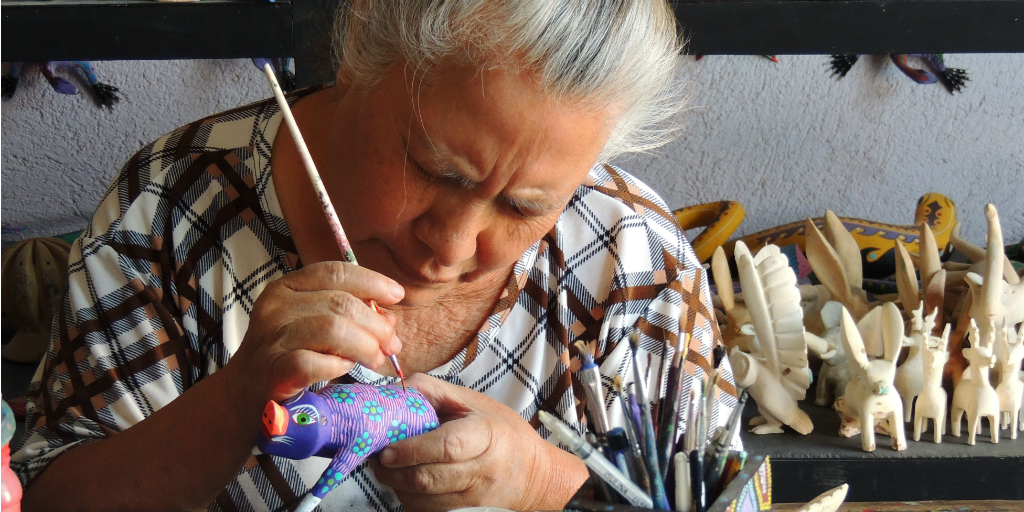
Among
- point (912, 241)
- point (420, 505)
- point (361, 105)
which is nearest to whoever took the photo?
point (420, 505)

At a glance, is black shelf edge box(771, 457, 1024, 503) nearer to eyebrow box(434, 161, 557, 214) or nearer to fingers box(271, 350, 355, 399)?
eyebrow box(434, 161, 557, 214)

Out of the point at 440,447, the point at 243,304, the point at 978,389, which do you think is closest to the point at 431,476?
the point at 440,447

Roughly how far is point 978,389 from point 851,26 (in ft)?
2.54

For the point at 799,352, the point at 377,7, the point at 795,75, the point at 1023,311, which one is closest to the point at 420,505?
the point at 377,7

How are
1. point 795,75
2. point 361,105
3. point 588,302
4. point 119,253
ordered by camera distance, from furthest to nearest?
point 795,75, point 588,302, point 119,253, point 361,105

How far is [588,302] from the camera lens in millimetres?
1234

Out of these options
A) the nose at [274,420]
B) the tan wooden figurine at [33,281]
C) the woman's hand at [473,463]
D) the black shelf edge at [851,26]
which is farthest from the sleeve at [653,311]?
the tan wooden figurine at [33,281]

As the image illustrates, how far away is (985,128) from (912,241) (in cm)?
83

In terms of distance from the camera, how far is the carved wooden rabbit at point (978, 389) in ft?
5.25

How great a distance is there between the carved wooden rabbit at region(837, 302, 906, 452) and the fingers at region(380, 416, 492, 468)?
0.93m

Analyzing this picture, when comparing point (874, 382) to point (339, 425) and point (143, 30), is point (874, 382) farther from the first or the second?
point (143, 30)

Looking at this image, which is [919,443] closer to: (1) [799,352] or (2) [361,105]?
(1) [799,352]

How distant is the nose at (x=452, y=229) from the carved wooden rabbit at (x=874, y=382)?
33.8 inches

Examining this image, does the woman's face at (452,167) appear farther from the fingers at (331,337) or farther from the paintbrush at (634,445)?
the paintbrush at (634,445)
